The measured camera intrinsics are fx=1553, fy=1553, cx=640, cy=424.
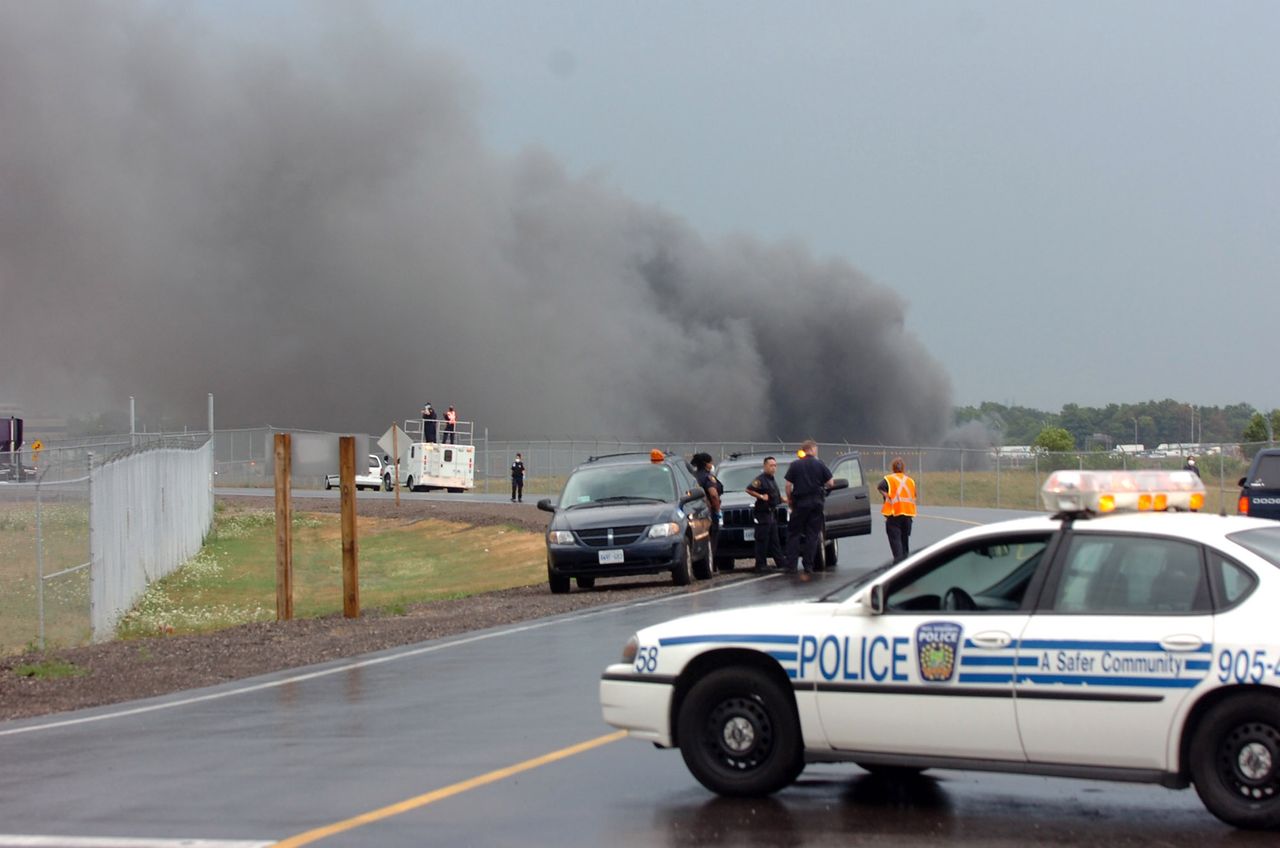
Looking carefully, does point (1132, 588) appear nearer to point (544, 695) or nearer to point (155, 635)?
point (544, 695)

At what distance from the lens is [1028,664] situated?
6.71 m

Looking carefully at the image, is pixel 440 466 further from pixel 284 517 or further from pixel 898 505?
pixel 284 517

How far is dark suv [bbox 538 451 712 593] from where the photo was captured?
20.5m

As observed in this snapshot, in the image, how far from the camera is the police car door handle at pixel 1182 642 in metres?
6.45

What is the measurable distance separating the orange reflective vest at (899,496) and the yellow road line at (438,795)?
11720mm

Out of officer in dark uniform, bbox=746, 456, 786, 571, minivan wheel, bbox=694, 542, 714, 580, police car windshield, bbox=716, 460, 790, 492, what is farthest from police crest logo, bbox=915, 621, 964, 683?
police car windshield, bbox=716, 460, 790, 492

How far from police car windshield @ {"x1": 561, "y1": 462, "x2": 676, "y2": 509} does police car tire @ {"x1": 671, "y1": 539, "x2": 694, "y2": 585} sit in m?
0.79

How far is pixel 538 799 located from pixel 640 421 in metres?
89.1

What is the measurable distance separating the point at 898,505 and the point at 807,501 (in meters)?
1.22

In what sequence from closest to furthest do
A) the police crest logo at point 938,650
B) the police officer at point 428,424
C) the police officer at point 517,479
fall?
the police crest logo at point 938,650, the police officer at point 517,479, the police officer at point 428,424

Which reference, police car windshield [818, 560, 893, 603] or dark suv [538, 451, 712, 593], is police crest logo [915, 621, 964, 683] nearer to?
police car windshield [818, 560, 893, 603]

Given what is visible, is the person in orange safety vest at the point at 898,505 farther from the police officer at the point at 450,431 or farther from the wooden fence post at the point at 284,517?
the police officer at the point at 450,431

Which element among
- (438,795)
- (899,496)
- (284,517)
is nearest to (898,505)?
(899,496)

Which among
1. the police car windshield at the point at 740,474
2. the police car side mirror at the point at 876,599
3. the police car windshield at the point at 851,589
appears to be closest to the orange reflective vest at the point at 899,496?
the police car windshield at the point at 740,474
